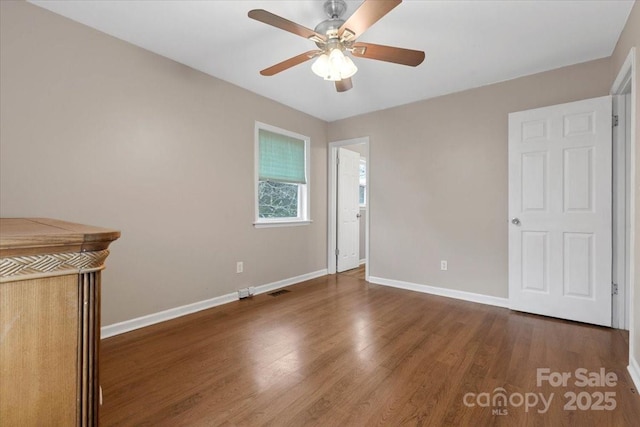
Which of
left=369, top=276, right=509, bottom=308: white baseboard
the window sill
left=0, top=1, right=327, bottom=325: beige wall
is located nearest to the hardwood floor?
left=369, top=276, right=509, bottom=308: white baseboard

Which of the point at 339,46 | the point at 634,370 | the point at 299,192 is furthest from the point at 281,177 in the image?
the point at 634,370

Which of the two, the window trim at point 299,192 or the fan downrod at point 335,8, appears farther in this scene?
the window trim at point 299,192

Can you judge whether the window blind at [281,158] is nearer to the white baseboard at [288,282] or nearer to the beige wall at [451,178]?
the beige wall at [451,178]

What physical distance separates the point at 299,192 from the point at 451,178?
2.07 meters

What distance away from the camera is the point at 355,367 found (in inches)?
77.3

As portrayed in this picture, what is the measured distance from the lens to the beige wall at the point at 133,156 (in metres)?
2.03

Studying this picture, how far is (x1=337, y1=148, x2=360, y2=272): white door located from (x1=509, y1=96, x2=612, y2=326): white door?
2425 millimetres

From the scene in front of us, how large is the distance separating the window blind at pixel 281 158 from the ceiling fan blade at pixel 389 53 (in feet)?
6.54

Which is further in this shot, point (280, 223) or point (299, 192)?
point (299, 192)

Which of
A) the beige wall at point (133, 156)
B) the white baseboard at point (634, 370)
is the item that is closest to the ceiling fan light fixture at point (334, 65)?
the beige wall at point (133, 156)

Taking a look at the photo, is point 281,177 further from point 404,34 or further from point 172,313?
point 404,34

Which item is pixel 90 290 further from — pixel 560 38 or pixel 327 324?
pixel 560 38

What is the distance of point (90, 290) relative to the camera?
80 cm

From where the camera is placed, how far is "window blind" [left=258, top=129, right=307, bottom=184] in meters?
3.74
